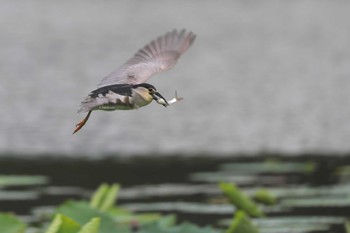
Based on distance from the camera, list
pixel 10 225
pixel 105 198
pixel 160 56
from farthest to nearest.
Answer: pixel 105 198, pixel 10 225, pixel 160 56

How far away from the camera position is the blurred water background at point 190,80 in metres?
8.48

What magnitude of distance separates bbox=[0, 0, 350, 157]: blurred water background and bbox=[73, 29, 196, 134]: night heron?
177 inches

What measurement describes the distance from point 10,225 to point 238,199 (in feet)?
4.68

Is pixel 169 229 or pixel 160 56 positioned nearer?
pixel 160 56

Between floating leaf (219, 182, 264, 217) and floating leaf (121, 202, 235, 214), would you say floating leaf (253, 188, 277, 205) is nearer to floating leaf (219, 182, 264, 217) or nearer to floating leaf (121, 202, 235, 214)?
floating leaf (121, 202, 235, 214)

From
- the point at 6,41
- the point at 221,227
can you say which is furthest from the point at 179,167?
the point at 6,41

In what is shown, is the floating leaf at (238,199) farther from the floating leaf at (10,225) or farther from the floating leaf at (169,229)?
the floating leaf at (10,225)

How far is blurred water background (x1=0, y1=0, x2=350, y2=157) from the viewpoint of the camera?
8.48 meters

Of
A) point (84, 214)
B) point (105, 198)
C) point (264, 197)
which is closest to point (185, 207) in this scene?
point (264, 197)

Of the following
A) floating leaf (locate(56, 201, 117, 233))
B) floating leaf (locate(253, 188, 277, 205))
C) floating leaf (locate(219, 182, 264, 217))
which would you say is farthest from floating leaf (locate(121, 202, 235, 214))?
floating leaf (locate(56, 201, 117, 233))

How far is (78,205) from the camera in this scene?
181 inches

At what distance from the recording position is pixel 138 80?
3299mm

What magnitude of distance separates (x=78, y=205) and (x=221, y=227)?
4.68 ft

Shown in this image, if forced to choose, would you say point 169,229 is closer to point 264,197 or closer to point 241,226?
point 241,226
